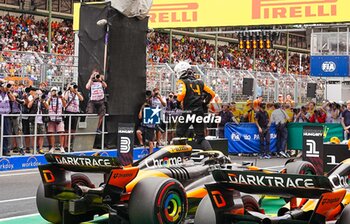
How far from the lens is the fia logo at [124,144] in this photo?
1049 cm

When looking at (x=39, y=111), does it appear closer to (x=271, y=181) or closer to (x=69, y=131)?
(x=69, y=131)

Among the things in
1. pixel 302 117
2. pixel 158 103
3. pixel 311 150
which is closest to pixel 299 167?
pixel 311 150

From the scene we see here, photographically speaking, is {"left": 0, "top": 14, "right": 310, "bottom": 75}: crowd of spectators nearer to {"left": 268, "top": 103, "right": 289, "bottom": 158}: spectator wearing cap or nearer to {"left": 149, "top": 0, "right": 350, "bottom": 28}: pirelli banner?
{"left": 149, "top": 0, "right": 350, "bottom": 28}: pirelli banner

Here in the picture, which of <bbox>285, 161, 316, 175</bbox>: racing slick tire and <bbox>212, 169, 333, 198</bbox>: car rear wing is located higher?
<bbox>212, 169, 333, 198</bbox>: car rear wing

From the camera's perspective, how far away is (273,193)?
270 inches

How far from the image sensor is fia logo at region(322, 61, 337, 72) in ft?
99.0

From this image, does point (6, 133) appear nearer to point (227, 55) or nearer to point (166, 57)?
point (166, 57)

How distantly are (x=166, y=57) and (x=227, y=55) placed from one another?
909 cm

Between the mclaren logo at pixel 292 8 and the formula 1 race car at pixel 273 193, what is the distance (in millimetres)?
21882

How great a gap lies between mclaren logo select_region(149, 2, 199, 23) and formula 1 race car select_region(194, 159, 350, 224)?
25.4 metres

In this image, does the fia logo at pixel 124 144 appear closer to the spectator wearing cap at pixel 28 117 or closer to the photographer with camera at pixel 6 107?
the photographer with camera at pixel 6 107

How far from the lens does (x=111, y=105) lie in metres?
20.0

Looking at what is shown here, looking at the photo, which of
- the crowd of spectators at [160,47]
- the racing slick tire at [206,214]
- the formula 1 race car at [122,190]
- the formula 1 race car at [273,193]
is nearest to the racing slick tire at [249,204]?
the formula 1 race car at [122,190]

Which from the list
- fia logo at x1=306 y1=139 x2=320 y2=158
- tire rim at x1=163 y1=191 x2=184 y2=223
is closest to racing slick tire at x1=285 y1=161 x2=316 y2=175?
fia logo at x1=306 y1=139 x2=320 y2=158
